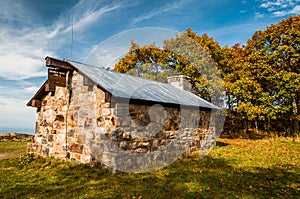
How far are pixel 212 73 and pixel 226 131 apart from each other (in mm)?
6662

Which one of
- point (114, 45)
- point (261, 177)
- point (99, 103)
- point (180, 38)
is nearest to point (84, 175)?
point (99, 103)

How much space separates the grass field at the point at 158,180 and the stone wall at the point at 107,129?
20.7 inches

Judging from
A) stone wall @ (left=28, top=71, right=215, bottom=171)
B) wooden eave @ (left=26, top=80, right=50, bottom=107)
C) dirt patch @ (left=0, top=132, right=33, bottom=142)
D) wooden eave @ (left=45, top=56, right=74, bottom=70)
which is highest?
wooden eave @ (left=45, top=56, right=74, bottom=70)

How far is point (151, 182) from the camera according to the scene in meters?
5.78

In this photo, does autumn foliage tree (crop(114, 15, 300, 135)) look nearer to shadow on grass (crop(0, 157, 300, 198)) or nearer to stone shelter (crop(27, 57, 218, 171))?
stone shelter (crop(27, 57, 218, 171))

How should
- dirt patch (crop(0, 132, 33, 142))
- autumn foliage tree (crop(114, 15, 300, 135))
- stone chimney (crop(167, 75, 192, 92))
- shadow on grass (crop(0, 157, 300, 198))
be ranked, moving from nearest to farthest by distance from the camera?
shadow on grass (crop(0, 157, 300, 198)) < stone chimney (crop(167, 75, 192, 92)) < dirt patch (crop(0, 132, 33, 142)) < autumn foliage tree (crop(114, 15, 300, 135))

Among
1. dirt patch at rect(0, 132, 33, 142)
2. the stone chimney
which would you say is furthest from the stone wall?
dirt patch at rect(0, 132, 33, 142)

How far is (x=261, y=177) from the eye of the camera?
21.1ft

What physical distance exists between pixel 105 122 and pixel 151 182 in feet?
7.80

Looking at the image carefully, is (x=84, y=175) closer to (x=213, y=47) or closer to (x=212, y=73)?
(x=212, y=73)

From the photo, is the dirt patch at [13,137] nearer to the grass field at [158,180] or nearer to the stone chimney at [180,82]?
the grass field at [158,180]

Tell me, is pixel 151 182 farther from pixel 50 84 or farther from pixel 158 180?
pixel 50 84

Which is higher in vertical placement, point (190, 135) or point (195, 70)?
point (195, 70)

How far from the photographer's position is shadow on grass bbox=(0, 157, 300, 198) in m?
5.02
